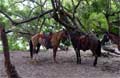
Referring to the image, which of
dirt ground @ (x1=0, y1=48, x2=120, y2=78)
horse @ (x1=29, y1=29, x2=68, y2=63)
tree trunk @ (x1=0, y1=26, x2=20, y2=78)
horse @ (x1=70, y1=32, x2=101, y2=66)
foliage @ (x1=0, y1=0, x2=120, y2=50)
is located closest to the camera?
tree trunk @ (x1=0, y1=26, x2=20, y2=78)

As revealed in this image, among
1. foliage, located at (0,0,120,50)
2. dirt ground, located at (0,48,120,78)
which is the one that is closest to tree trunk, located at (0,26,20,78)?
dirt ground, located at (0,48,120,78)

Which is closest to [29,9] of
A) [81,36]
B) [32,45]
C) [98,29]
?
[32,45]

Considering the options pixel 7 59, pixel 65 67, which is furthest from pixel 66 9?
pixel 7 59

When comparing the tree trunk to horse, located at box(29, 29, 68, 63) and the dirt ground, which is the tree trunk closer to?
the dirt ground

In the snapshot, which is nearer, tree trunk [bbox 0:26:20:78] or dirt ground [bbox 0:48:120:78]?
tree trunk [bbox 0:26:20:78]

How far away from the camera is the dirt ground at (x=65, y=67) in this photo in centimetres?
938

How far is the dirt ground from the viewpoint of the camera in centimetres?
938

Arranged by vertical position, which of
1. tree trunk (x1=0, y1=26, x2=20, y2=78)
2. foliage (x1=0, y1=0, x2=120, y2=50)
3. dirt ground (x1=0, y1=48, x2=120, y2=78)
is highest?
foliage (x1=0, y1=0, x2=120, y2=50)

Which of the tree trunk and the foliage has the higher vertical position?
the foliage

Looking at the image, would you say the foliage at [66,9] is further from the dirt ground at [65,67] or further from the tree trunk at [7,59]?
the tree trunk at [7,59]

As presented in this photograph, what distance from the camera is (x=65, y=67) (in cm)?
1039

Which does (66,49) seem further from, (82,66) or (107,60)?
(82,66)

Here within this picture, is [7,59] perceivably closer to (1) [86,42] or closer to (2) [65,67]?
(2) [65,67]

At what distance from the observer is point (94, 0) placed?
9328mm
